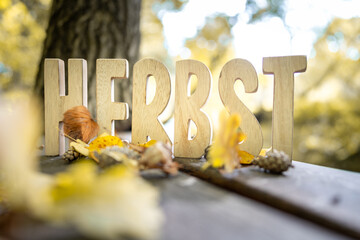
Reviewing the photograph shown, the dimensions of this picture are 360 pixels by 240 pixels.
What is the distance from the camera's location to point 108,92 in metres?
1.08

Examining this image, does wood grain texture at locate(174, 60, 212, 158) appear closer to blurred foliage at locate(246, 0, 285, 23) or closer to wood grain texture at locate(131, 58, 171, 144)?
wood grain texture at locate(131, 58, 171, 144)

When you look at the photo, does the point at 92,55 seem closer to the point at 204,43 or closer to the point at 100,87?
the point at 100,87

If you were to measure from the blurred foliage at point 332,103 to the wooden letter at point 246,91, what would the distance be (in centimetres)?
345

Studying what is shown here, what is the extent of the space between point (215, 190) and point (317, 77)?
4.53 metres

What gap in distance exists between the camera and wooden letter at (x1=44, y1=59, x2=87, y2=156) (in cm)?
104

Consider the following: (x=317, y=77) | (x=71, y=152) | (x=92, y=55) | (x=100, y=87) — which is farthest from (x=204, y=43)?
(x=71, y=152)

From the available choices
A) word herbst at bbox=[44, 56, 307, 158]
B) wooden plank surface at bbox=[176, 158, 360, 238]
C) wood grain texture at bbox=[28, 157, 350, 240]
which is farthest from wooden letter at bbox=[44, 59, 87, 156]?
wood grain texture at bbox=[28, 157, 350, 240]

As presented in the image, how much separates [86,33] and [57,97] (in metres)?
0.88

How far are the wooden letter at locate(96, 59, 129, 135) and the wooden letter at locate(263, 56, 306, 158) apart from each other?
62 centimetres

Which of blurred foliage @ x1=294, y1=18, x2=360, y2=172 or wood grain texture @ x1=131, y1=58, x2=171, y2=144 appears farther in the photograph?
blurred foliage @ x1=294, y1=18, x2=360, y2=172

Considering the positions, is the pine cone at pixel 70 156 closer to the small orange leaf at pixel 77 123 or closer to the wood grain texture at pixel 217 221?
the small orange leaf at pixel 77 123

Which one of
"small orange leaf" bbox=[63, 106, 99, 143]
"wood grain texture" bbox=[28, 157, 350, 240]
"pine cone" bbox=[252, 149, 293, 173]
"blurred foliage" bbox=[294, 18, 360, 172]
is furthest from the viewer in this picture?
"blurred foliage" bbox=[294, 18, 360, 172]

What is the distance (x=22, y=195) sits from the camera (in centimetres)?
34

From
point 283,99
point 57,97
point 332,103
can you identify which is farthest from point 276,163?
point 332,103
